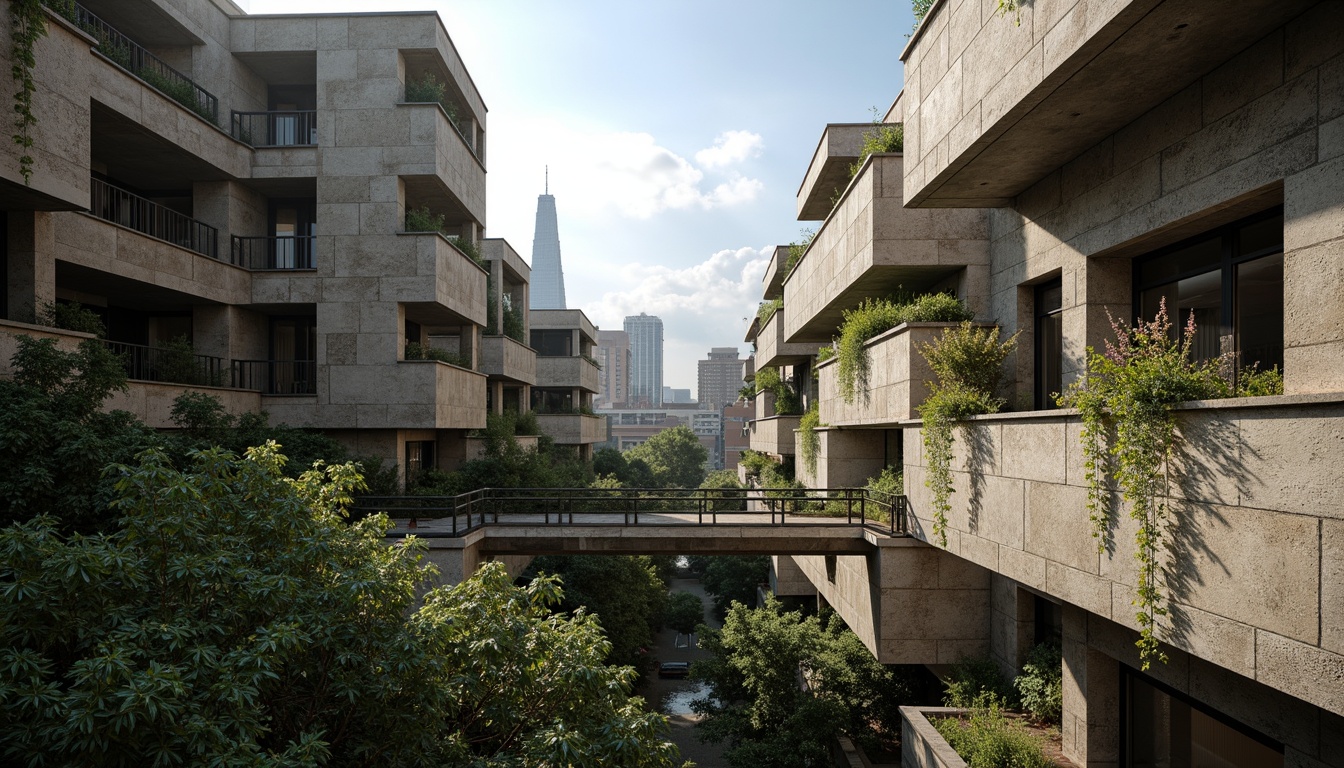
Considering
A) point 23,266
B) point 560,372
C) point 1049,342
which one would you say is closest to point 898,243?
point 1049,342

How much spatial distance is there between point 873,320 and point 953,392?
14.2 feet

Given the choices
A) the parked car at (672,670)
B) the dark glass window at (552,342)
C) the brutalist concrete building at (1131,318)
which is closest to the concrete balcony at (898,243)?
the brutalist concrete building at (1131,318)

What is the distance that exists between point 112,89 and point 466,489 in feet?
44.9

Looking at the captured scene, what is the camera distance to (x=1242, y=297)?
25.7 feet

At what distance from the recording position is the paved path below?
2741 centimetres

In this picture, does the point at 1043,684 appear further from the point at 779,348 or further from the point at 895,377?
the point at 779,348

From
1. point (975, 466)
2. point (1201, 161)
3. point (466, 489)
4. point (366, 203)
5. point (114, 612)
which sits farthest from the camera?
point (466, 489)

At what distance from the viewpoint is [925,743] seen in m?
11.4

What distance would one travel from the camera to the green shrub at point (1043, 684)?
11.9m

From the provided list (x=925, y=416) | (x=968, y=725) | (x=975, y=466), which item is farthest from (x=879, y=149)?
(x=968, y=725)

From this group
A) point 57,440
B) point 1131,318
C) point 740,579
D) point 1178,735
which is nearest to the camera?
point 1178,735

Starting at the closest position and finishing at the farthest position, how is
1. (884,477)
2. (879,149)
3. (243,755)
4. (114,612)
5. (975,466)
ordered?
(243,755) < (114,612) < (975,466) < (879,149) < (884,477)

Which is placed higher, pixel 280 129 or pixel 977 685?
pixel 280 129

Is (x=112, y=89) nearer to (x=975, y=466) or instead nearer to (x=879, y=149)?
(x=879, y=149)
